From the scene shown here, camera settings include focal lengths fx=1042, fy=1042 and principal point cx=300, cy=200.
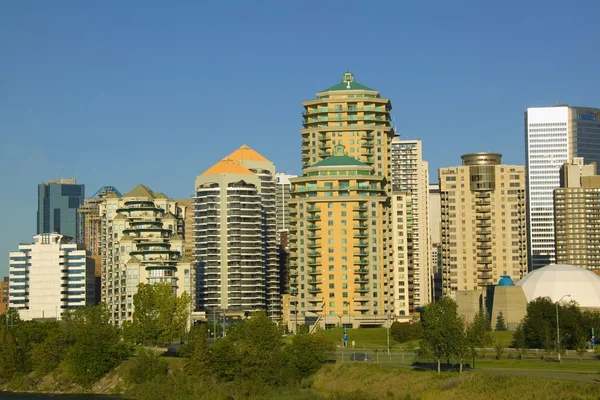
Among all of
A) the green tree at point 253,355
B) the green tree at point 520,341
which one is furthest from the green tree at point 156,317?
the green tree at point 520,341

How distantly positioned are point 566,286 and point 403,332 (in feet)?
124

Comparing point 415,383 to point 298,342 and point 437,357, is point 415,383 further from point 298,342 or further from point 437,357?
point 298,342

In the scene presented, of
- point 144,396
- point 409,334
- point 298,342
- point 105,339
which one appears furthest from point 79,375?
point 409,334

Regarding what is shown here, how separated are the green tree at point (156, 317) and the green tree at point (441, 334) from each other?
65211 mm

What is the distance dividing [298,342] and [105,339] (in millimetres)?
35082

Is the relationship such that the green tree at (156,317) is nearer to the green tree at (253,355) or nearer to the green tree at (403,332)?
the green tree at (403,332)

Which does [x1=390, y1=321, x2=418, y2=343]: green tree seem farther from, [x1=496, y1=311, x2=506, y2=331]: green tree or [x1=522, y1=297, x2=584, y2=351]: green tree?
[x1=522, y1=297, x2=584, y2=351]: green tree

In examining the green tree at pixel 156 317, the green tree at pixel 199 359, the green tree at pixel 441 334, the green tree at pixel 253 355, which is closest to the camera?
the green tree at pixel 441 334

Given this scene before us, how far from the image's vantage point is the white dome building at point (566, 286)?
626 feet

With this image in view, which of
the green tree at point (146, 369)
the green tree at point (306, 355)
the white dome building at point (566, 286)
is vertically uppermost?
the white dome building at point (566, 286)

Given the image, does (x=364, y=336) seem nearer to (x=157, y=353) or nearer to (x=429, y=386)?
(x=157, y=353)

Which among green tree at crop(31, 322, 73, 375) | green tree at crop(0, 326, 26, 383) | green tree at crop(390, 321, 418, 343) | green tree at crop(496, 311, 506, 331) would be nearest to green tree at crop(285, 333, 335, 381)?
green tree at crop(390, 321, 418, 343)

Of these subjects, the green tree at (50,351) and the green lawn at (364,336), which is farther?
the green lawn at (364,336)

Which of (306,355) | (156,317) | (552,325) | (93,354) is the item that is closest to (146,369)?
(93,354)
